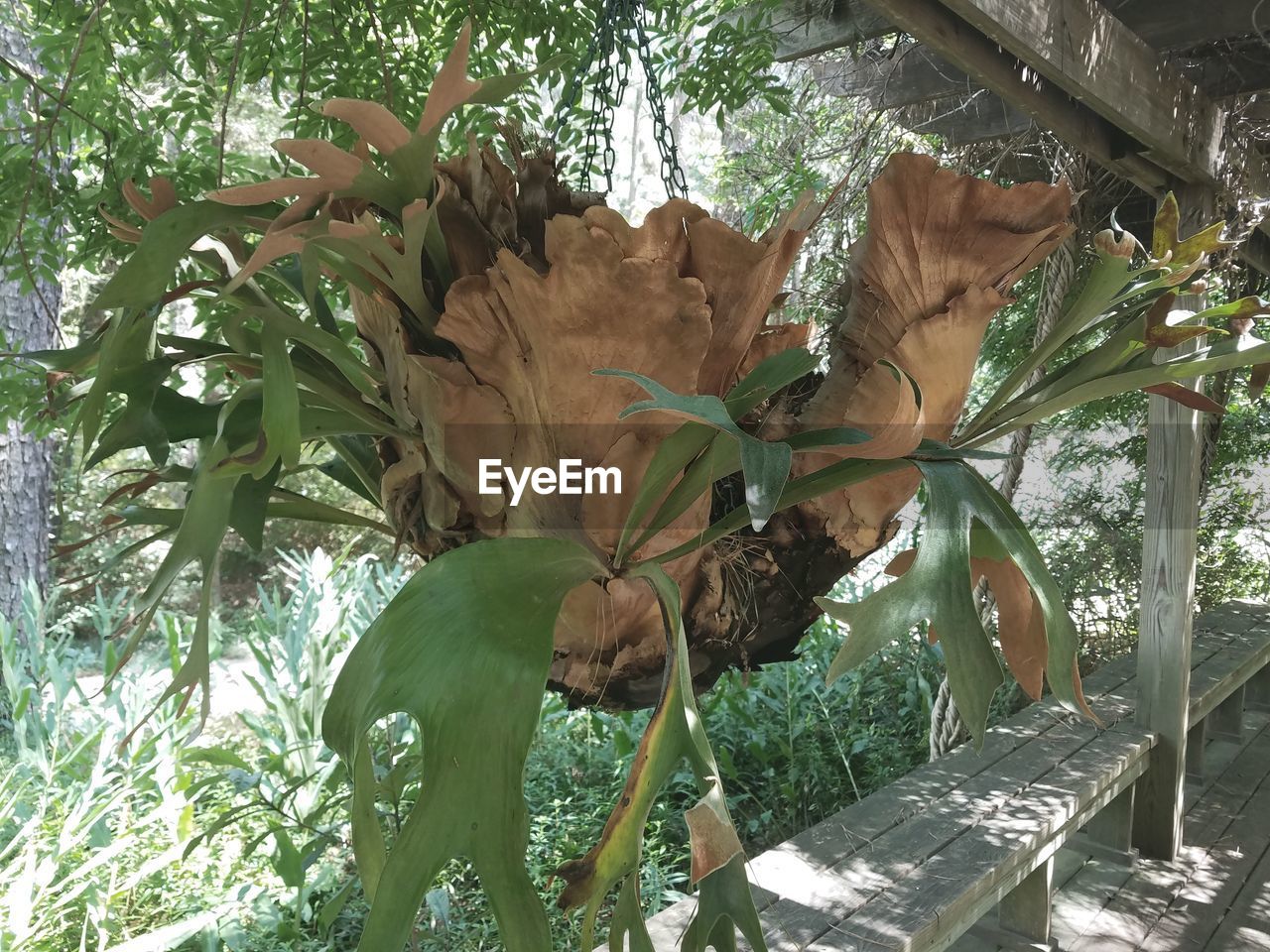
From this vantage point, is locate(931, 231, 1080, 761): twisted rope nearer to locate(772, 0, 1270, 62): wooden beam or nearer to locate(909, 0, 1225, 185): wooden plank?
locate(909, 0, 1225, 185): wooden plank

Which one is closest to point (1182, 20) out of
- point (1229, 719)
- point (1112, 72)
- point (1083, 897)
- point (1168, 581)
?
point (1112, 72)

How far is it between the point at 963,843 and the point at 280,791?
1.24 metres

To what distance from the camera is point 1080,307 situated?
0.54m

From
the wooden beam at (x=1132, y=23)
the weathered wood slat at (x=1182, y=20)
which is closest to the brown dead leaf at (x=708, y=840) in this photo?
the wooden beam at (x=1132, y=23)

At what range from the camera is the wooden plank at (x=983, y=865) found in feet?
4.22

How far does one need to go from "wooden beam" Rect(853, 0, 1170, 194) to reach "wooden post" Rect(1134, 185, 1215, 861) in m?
0.45

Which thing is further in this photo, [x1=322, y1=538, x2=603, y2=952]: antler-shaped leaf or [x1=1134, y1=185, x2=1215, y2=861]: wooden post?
[x1=1134, y1=185, x2=1215, y2=861]: wooden post

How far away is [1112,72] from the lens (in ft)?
4.67

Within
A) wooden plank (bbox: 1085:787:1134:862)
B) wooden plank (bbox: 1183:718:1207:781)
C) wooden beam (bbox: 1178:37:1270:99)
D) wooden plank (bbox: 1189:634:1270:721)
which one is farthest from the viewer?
wooden plank (bbox: 1183:718:1207:781)

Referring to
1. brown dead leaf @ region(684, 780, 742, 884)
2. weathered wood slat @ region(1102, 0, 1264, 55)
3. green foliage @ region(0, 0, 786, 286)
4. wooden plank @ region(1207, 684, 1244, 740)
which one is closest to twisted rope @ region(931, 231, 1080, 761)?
weathered wood slat @ region(1102, 0, 1264, 55)

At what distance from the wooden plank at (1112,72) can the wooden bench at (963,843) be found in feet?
2.74

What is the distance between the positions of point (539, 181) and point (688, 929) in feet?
1.12

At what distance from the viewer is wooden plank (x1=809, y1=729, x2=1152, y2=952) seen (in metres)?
1.29

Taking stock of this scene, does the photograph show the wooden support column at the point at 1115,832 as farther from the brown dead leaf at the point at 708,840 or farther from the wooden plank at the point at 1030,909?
the brown dead leaf at the point at 708,840
